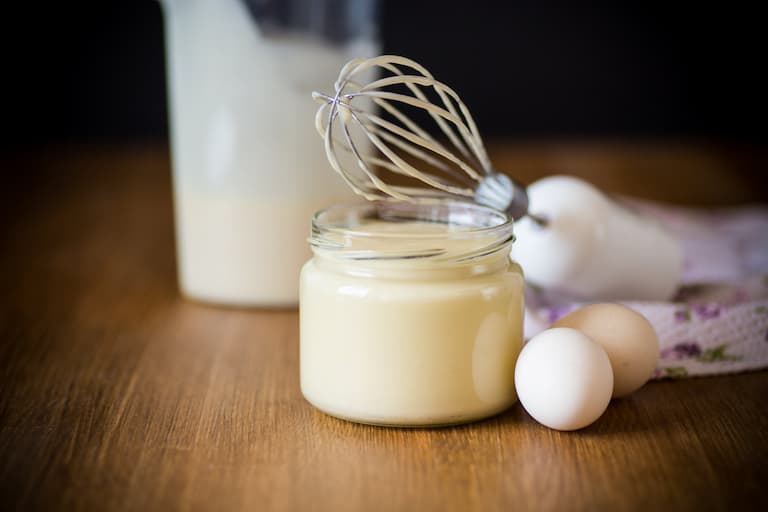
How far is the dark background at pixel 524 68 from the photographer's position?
186 cm

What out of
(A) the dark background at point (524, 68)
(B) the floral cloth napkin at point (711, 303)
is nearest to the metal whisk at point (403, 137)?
(B) the floral cloth napkin at point (711, 303)

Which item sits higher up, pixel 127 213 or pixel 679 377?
pixel 679 377

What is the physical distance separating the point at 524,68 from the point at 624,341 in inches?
57.0

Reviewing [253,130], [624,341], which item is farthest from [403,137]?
[624,341]

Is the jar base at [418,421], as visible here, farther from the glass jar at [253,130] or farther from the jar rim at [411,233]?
the glass jar at [253,130]

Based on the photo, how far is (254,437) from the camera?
23.0 inches

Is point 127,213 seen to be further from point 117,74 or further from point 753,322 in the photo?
point 753,322

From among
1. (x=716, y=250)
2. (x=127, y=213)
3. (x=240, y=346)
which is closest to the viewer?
(x=240, y=346)

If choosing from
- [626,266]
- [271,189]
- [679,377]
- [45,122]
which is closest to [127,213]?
[271,189]

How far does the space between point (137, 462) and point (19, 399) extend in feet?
0.53

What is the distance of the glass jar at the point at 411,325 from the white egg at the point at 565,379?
0.03m

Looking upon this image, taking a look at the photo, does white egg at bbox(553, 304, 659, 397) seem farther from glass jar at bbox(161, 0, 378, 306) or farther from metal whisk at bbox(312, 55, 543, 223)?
glass jar at bbox(161, 0, 378, 306)

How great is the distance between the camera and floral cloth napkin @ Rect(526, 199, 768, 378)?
2.33 ft

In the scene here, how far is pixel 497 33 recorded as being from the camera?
6.39 ft
